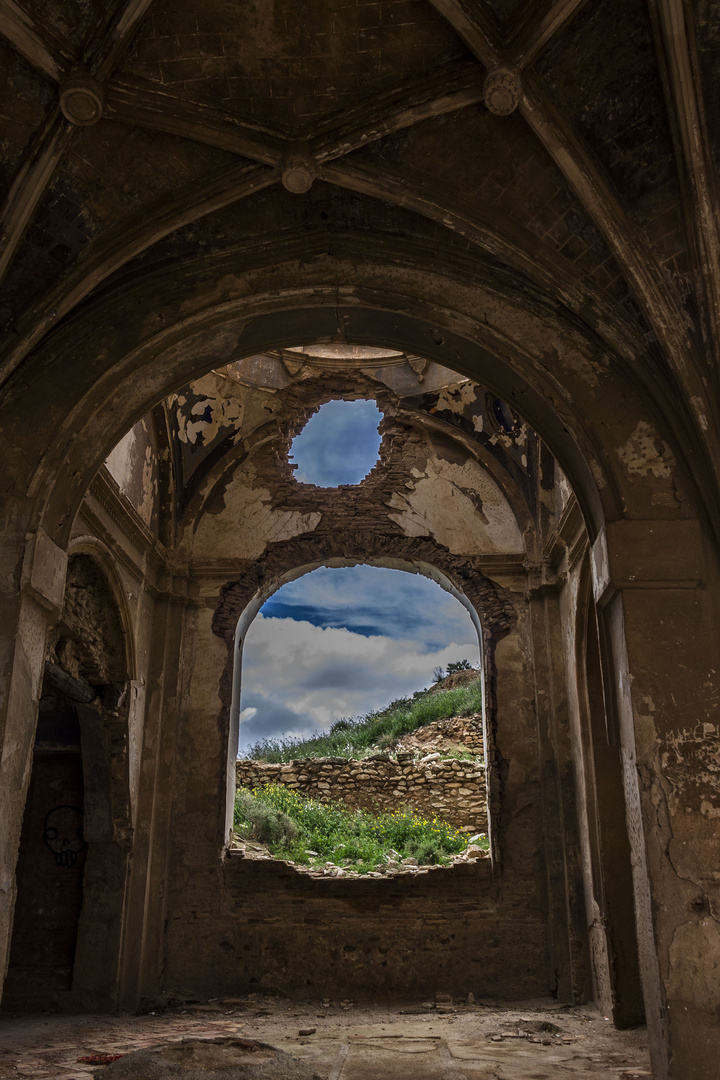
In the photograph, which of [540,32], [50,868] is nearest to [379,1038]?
[50,868]

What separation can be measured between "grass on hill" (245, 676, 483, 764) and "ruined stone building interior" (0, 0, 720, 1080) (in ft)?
30.6

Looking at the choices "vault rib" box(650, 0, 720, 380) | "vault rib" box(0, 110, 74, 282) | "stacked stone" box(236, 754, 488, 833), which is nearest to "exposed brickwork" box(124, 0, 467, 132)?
"vault rib" box(0, 110, 74, 282)

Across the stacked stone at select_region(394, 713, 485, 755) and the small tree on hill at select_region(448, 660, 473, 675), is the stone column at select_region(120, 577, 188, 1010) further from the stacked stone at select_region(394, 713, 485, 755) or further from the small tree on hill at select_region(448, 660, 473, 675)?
the small tree on hill at select_region(448, 660, 473, 675)

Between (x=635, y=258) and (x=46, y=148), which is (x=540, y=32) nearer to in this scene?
(x=635, y=258)

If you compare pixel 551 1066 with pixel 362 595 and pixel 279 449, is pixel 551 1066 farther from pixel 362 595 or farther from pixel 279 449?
pixel 362 595

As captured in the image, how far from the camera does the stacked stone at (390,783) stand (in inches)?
442

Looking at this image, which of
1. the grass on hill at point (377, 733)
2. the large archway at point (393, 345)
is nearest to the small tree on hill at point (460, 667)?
the grass on hill at point (377, 733)

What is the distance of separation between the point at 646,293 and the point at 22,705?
4.65 m

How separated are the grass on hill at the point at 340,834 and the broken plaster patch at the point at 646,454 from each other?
5.88 meters

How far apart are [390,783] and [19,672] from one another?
775 cm

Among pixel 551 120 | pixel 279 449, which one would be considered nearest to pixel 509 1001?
pixel 279 449

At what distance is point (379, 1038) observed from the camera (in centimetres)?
612

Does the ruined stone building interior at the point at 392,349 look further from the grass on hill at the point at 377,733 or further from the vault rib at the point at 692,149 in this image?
the grass on hill at the point at 377,733

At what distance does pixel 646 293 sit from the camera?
509 cm
